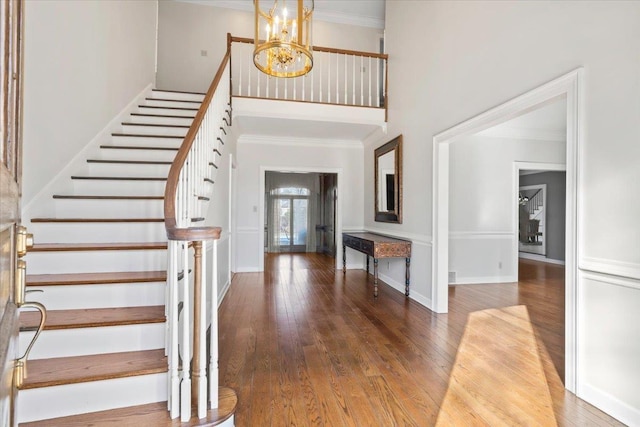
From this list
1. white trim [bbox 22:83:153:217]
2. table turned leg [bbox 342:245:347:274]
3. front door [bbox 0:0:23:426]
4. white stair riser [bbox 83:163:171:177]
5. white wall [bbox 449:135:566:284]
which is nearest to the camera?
front door [bbox 0:0:23:426]

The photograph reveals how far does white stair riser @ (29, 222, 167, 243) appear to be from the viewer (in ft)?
8.00

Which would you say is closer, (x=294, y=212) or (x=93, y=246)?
(x=93, y=246)

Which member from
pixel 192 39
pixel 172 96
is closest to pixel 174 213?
pixel 172 96

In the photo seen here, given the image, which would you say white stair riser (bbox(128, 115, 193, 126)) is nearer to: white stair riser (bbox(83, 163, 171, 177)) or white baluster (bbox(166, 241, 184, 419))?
white stair riser (bbox(83, 163, 171, 177))

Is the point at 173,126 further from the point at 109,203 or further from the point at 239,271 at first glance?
the point at 239,271

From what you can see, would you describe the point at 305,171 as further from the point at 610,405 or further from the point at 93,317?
the point at 610,405

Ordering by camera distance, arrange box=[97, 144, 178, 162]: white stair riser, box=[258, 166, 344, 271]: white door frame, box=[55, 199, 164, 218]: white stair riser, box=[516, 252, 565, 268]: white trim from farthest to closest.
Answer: box=[516, 252, 565, 268]: white trim < box=[258, 166, 344, 271]: white door frame < box=[97, 144, 178, 162]: white stair riser < box=[55, 199, 164, 218]: white stair riser

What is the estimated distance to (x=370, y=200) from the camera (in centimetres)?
600

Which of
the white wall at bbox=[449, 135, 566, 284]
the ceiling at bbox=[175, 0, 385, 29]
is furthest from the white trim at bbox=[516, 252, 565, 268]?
the ceiling at bbox=[175, 0, 385, 29]

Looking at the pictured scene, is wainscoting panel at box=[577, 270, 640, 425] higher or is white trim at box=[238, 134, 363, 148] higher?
white trim at box=[238, 134, 363, 148]

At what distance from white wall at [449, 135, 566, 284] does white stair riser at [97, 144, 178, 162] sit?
417 cm

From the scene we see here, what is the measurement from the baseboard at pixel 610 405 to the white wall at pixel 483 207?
125 inches

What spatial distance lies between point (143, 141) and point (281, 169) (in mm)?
2820

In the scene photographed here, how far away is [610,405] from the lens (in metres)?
1.83
